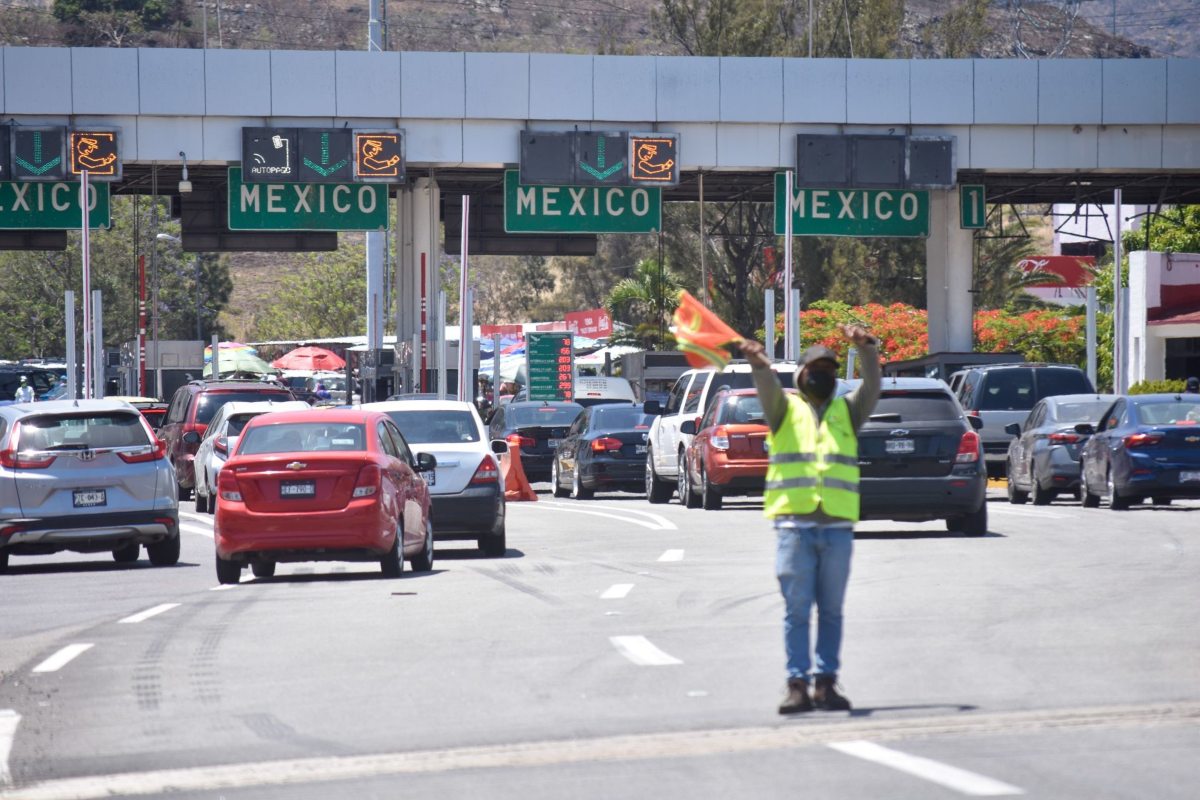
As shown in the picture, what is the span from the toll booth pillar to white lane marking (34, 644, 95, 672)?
111 feet

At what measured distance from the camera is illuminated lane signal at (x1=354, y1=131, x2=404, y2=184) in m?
41.8

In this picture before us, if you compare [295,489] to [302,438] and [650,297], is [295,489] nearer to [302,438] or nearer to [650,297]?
[302,438]

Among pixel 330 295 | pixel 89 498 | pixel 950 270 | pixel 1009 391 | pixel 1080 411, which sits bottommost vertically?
pixel 89 498

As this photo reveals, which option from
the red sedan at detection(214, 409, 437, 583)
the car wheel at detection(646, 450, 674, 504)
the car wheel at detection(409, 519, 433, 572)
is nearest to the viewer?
the red sedan at detection(214, 409, 437, 583)

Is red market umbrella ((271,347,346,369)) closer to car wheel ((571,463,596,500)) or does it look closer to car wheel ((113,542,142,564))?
car wheel ((571,463,596,500))

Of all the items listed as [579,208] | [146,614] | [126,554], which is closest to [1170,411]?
[126,554]

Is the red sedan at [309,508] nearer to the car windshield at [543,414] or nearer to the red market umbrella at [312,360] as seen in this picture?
the car windshield at [543,414]

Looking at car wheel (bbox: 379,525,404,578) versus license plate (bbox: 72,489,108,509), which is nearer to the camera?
car wheel (bbox: 379,525,404,578)

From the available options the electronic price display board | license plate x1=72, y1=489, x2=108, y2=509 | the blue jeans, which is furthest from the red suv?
the blue jeans

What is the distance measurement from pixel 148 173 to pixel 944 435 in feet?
92.1

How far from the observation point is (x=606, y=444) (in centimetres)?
3372

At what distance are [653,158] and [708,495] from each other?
15965 millimetres

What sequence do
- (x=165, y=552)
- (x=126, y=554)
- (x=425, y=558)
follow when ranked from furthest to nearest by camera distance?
(x=126, y=554), (x=165, y=552), (x=425, y=558)

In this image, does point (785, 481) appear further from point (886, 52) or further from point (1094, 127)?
point (886, 52)
